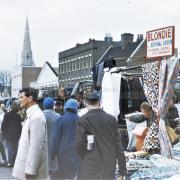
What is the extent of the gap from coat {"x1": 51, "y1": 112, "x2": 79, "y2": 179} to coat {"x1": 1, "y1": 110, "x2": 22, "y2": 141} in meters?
5.41

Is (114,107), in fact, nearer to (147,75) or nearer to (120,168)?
(147,75)

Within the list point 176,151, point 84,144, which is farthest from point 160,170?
point 84,144

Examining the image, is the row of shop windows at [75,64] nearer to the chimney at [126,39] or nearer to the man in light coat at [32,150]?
the chimney at [126,39]

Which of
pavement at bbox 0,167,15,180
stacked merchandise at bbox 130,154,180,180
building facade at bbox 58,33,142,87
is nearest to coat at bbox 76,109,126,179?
stacked merchandise at bbox 130,154,180,180

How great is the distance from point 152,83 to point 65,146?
2.49 m

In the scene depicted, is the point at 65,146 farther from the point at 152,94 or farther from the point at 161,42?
the point at 161,42

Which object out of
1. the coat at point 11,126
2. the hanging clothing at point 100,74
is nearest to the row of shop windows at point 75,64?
the coat at point 11,126

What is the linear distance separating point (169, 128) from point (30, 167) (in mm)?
4280

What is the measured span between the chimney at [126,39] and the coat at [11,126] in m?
40.2

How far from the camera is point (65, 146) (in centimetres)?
798

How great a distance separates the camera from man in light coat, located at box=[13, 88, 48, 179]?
5906 mm

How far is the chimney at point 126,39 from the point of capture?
53.1 meters

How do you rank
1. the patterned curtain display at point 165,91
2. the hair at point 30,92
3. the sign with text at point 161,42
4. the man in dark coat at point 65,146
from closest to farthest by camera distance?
the hair at point 30,92 < the man in dark coat at point 65,146 < the patterned curtain display at point 165,91 < the sign with text at point 161,42

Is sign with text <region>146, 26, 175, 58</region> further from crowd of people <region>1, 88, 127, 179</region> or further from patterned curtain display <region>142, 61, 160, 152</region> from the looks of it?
crowd of people <region>1, 88, 127, 179</region>
